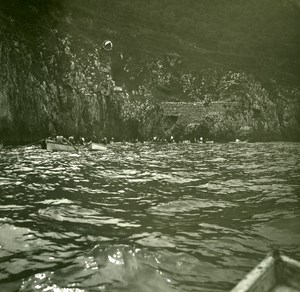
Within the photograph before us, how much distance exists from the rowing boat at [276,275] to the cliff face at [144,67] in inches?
1368

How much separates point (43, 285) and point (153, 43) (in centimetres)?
5399

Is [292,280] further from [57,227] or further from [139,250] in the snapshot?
[57,227]

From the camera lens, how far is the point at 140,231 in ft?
23.7

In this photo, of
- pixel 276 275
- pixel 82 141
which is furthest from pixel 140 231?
pixel 82 141

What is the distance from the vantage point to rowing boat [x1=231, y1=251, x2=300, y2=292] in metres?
3.74

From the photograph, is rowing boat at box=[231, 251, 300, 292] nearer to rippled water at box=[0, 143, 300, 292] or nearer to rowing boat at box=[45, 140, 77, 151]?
rippled water at box=[0, 143, 300, 292]

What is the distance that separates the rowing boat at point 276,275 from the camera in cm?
374

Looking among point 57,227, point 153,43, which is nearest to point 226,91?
point 153,43

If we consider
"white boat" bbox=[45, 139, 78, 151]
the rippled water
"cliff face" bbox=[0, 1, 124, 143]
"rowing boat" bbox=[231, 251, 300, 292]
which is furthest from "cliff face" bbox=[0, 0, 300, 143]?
"rowing boat" bbox=[231, 251, 300, 292]

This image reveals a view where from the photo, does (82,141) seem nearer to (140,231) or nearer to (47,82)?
(47,82)

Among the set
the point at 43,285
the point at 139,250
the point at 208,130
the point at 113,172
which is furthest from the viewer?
the point at 208,130

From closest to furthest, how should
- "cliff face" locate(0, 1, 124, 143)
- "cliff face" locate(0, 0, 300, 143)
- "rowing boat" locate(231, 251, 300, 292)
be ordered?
"rowing boat" locate(231, 251, 300, 292)
"cliff face" locate(0, 1, 124, 143)
"cliff face" locate(0, 0, 300, 143)

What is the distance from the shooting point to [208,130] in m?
47.9

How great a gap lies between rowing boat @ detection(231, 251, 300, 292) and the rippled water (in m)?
1.03
